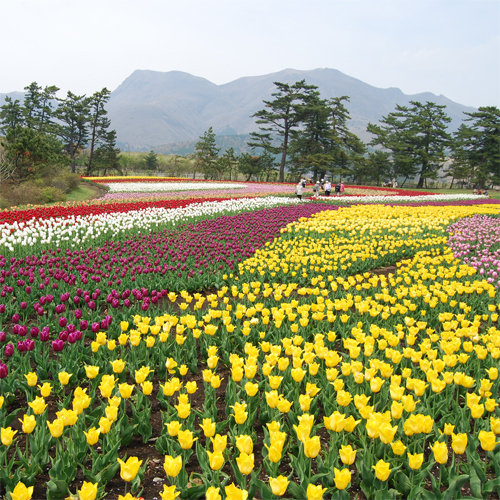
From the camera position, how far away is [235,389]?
9.89 feet

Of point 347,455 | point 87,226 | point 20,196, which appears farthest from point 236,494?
point 20,196

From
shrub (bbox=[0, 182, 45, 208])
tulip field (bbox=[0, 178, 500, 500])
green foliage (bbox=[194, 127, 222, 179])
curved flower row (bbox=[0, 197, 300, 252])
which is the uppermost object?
green foliage (bbox=[194, 127, 222, 179])

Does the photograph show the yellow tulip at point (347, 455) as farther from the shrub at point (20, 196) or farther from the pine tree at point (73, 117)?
the pine tree at point (73, 117)

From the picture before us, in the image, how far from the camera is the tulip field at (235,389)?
2117mm

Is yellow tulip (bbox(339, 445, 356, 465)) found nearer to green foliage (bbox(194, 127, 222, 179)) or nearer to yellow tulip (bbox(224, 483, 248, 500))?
yellow tulip (bbox(224, 483, 248, 500))

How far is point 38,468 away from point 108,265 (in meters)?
4.59

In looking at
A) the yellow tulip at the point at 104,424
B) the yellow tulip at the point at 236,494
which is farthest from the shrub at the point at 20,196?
the yellow tulip at the point at 236,494

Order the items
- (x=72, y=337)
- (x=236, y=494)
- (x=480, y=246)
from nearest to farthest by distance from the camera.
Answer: (x=236, y=494)
(x=72, y=337)
(x=480, y=246)

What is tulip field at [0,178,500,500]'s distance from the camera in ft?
6.95

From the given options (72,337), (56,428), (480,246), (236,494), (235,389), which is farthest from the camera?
(480,246)

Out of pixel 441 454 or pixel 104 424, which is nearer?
pixel 441 454

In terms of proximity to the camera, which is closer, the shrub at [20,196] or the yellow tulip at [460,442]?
the yellow tulip at [460,442]

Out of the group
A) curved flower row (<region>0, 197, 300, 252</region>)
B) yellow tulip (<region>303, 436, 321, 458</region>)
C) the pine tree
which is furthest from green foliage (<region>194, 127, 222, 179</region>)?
yellow tulip (<region>303, 436, 321, 458</region>)

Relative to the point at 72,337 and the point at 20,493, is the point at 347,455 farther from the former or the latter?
the point at 72,337
